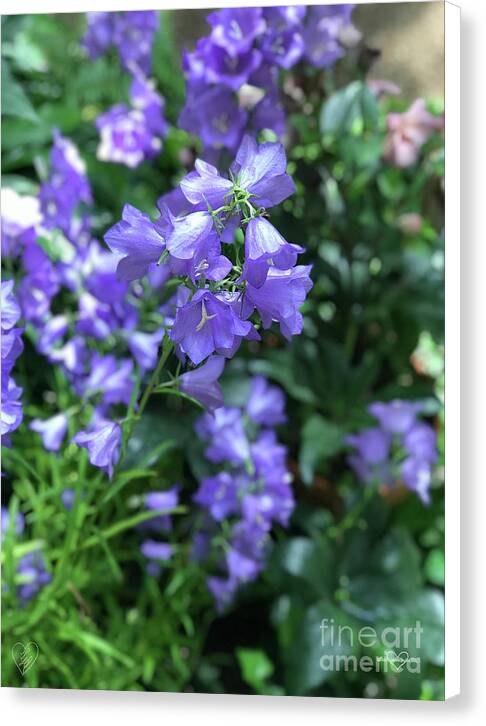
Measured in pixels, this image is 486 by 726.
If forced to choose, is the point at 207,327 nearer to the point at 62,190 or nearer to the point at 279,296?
the point at 279,296

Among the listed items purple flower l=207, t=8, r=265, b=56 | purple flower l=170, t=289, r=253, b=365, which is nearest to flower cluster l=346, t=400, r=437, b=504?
purple flower l=207, t=8, r=265, b=56

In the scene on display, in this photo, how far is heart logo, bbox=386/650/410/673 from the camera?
1.08 m

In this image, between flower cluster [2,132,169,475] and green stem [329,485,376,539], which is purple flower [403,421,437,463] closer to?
green stem [329,485,376,539]

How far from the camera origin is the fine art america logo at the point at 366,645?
1.11 m

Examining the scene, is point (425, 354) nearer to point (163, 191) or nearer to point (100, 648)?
point (163, 191)

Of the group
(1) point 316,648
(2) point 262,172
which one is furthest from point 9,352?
(1) point 316,648

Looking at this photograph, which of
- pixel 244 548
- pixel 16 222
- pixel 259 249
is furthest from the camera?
pixel 244 548

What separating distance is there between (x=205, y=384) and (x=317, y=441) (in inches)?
18.2

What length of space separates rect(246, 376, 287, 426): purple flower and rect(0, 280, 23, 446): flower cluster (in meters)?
0.41

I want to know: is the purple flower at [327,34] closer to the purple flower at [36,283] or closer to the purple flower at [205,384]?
the purple flower at [36,283]

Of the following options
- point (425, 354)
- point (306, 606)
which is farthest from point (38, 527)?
point (425, 354)

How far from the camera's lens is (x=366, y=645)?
112 centimetres

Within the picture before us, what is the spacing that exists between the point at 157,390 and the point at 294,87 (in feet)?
2.01

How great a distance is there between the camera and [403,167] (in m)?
1.27
